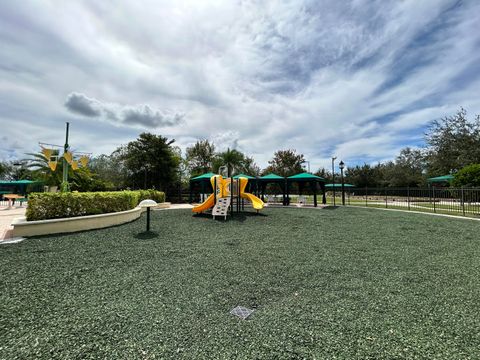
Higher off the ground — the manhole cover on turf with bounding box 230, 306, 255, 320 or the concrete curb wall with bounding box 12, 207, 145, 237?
the concrete curb wall with bounding box 12, 207, 145, 237

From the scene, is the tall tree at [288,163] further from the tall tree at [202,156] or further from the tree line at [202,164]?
the tall tree at [202,156]

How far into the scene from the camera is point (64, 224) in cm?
695

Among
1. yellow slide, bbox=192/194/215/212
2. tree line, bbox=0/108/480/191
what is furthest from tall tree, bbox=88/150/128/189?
yellow slide, bbox=192/194/215/212

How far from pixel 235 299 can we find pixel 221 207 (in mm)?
7805

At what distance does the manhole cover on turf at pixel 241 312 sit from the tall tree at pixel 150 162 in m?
24.2

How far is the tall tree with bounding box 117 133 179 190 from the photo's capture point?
25875 mm

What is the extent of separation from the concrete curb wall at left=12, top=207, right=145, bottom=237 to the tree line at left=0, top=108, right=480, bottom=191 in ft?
51.9

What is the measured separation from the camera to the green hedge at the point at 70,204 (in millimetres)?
6859

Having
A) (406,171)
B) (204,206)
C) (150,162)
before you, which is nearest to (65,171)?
(204,206)

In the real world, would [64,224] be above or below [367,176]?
below

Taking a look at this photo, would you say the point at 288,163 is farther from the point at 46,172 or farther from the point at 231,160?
the point at 46,172

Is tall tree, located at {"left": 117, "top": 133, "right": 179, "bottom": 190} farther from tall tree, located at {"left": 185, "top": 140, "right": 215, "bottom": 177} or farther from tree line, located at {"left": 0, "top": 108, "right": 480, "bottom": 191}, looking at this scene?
tall tree, located at {"left": 185, "top": 140, "right": 215, "bottom": 177}

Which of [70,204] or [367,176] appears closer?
[70,204]

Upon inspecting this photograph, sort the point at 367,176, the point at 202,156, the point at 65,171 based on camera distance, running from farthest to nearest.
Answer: the point at 367,176 → the point at 202,156 → the point at 65,171
